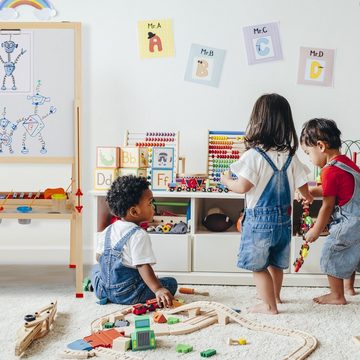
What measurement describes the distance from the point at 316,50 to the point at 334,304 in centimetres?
127

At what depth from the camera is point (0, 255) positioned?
10.1 ft

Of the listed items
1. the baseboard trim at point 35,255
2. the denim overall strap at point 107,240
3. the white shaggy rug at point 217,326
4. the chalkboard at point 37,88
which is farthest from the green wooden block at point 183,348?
the baseboard trim at point 35,255

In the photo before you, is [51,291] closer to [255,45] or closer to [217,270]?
[217,270]

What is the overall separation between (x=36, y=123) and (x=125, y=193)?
1.59 feet

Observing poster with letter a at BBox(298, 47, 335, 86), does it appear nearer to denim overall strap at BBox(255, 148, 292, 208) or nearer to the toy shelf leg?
denim overall strap at BBox(255, 148, 292, 208)

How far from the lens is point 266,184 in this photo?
2.13 metres

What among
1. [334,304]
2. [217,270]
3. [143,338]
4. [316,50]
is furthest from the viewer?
[316,50]

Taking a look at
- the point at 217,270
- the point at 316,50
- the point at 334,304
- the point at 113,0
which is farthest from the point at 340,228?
the point at 113,0

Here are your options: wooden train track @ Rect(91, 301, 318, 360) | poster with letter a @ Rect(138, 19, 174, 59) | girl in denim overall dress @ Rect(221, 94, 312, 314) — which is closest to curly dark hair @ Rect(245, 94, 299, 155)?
girl in denim overall dress @ Rect(221, 94, 312, 314)

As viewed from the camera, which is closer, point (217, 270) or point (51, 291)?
point (51, 291)

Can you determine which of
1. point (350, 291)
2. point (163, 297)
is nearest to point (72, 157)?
point (163, 297)

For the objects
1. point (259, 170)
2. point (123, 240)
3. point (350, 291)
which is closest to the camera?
point (259, 170)

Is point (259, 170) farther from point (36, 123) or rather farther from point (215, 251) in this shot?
point (36, 123)

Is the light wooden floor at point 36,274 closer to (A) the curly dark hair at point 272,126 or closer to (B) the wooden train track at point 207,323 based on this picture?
(B) the wooden train track at point 207,323
